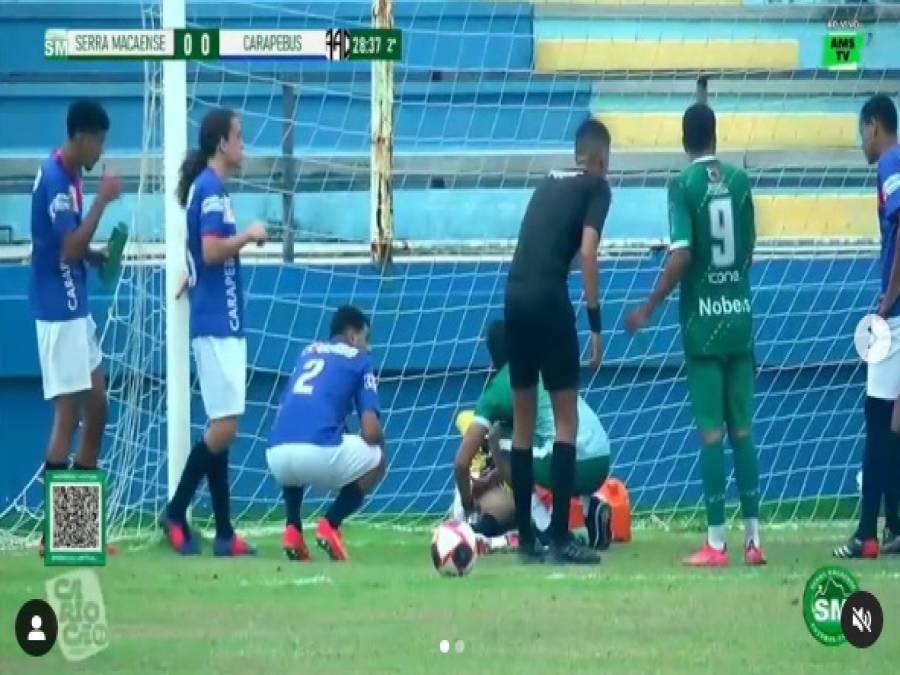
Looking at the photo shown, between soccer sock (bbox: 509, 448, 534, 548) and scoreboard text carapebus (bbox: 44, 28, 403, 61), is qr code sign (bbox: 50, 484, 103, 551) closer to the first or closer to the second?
soccer sock (bbox: 509, 448, 534, 548)

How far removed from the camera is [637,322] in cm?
823

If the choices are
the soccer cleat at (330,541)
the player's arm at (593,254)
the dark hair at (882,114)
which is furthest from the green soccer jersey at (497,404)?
the dark hair at (882,114)

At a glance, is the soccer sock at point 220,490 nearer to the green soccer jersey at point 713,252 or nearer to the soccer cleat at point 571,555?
the soccer cleat at point 571,555

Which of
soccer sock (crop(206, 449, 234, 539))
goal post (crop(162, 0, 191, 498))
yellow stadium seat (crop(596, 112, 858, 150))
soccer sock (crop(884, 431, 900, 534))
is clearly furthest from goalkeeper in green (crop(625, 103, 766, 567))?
yellow stadium seat (crop(596, 112, 858, 150))

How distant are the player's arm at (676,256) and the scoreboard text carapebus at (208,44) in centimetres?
159

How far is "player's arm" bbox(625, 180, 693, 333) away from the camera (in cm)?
821

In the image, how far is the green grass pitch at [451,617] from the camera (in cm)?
591

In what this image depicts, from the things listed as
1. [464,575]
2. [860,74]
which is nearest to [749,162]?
[860,74]

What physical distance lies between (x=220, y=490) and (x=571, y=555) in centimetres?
149

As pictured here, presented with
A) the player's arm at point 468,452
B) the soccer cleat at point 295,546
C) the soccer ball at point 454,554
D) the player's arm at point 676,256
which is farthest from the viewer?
the player's arm at point 468,452

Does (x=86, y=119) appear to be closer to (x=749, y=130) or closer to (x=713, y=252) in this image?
(x=713, y=252)

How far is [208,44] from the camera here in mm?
9211

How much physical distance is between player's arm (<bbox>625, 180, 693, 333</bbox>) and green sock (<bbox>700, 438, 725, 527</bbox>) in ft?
1.80

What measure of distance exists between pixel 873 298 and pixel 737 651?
5.07 m
